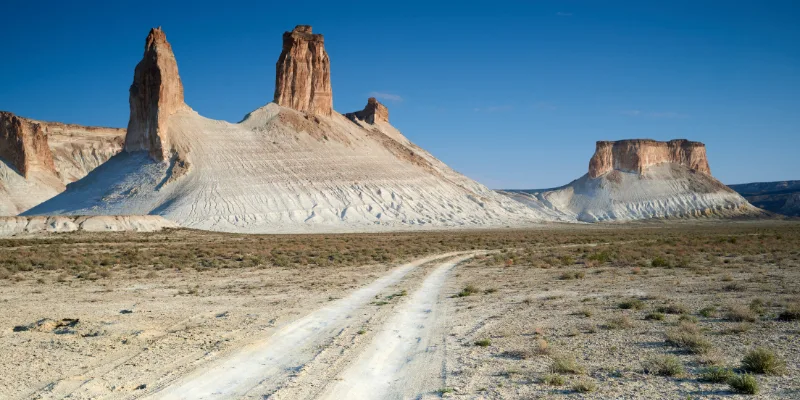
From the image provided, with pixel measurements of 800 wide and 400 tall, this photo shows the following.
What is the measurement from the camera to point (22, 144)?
94.6 meters

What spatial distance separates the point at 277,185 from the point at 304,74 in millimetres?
27535

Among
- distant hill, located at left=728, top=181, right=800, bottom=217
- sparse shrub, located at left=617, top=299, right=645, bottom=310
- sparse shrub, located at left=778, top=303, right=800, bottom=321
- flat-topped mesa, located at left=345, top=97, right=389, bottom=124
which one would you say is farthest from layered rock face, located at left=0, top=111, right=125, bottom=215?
distant hill, located at left=728, top=181, right=800, bottom=217

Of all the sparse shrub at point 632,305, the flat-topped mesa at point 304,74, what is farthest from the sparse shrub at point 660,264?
the flat-topped mesa at point 304,74

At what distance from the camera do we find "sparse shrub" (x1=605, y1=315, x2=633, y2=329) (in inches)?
405

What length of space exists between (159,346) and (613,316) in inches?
335

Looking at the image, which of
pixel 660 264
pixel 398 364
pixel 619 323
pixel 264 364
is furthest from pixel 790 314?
pixel 660 264

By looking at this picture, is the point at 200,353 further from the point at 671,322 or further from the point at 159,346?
the point at 671,322

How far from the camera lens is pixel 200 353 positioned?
8609mm

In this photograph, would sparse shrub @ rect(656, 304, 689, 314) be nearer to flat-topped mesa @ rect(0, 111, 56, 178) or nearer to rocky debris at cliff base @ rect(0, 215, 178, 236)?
rocky debris at cliff base @ rect(0, 215, 178, 236)

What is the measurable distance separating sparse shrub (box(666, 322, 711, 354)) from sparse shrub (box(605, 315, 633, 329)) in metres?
0.85

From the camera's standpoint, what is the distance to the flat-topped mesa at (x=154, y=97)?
72.0m

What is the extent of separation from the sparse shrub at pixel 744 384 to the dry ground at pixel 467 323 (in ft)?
0.34

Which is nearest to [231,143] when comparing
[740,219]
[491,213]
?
[491,213]

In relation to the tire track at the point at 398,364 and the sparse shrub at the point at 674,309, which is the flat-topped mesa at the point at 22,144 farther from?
the sparse shrub at the point at 674,309
